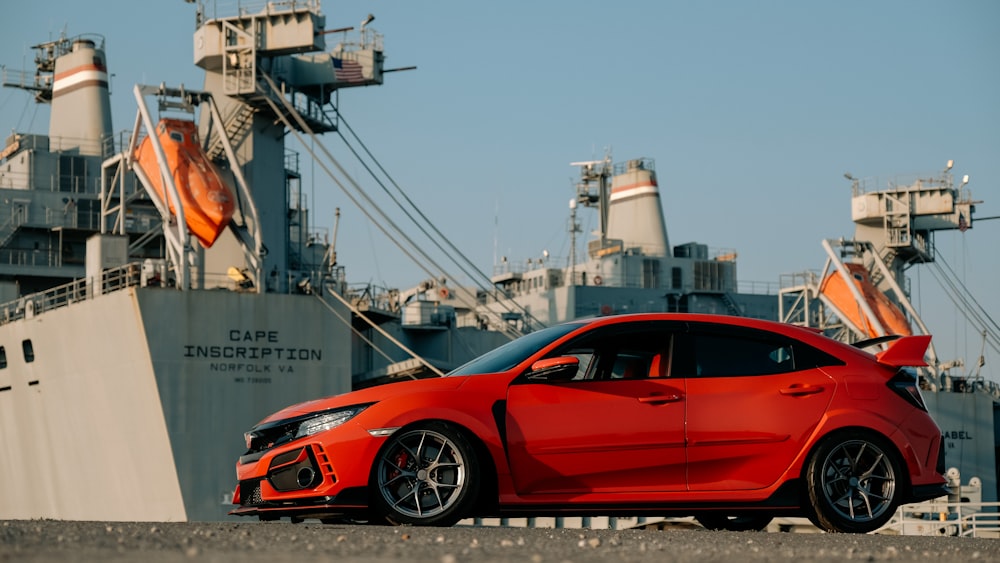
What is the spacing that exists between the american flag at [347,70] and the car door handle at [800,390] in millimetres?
32409

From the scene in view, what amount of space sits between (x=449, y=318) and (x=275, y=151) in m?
9.09

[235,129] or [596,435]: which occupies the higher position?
[235,129]

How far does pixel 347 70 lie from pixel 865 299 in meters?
23.9

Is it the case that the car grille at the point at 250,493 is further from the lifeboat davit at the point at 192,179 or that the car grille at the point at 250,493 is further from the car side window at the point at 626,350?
the lifeboat davit at the point at 192,179

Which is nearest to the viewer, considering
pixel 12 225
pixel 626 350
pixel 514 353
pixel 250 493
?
pixel 250 493

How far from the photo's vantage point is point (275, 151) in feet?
129

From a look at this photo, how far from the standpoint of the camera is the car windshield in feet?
30.4

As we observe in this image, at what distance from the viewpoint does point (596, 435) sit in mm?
9062

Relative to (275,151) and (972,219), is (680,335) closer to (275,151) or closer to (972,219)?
(275,151)

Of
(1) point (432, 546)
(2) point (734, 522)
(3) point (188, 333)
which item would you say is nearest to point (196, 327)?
(3) point (188, 333)

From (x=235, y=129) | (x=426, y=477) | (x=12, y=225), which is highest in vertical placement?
(x=235, y=129)

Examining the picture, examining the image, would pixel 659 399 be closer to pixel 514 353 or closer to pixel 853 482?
Answer: pixel 514 353

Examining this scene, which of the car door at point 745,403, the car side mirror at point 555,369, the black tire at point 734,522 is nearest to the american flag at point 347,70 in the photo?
the black tire at point 734,522

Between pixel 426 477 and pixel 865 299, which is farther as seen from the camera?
pixel 865 299
